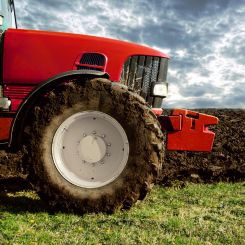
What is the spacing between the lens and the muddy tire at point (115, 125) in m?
4.29

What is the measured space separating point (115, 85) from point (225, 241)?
1767 mm

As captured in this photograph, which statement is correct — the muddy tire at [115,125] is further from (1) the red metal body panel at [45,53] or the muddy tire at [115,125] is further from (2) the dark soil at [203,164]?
(2) the dark soil at [203,164]

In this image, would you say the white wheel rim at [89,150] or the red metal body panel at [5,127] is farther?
the red metal body panel at [5,127]

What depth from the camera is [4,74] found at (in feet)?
16.4

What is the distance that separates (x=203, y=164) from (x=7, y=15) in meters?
3.99

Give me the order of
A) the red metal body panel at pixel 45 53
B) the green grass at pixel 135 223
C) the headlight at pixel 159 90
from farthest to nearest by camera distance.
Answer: the headlight at pixel 159 90, the red metal body panel at pixel 45 53, the green grass at pixel 135 223

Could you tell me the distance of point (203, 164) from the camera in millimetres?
7543

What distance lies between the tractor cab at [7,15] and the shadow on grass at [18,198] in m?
2.01

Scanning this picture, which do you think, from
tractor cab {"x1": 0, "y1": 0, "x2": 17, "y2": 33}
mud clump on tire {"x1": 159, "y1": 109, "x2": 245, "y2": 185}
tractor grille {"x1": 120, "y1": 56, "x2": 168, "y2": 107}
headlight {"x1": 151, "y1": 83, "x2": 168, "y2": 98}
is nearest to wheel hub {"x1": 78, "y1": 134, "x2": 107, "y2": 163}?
tractor grille {"x1": 120, "y1": 56, "x2": 168, "y2": 107}

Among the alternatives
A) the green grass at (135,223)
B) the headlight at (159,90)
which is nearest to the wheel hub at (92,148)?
the green grass at (135,223)

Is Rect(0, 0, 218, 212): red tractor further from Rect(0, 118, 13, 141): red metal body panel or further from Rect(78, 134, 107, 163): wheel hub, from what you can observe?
Rect(0, 118, 13, 141): red metal body panel

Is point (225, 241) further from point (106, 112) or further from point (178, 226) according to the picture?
Answer: point (106, 112)

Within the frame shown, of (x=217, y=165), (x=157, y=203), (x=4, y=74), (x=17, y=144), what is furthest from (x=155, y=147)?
(x=217, y=165)

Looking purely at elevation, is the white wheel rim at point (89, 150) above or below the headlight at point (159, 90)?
below
